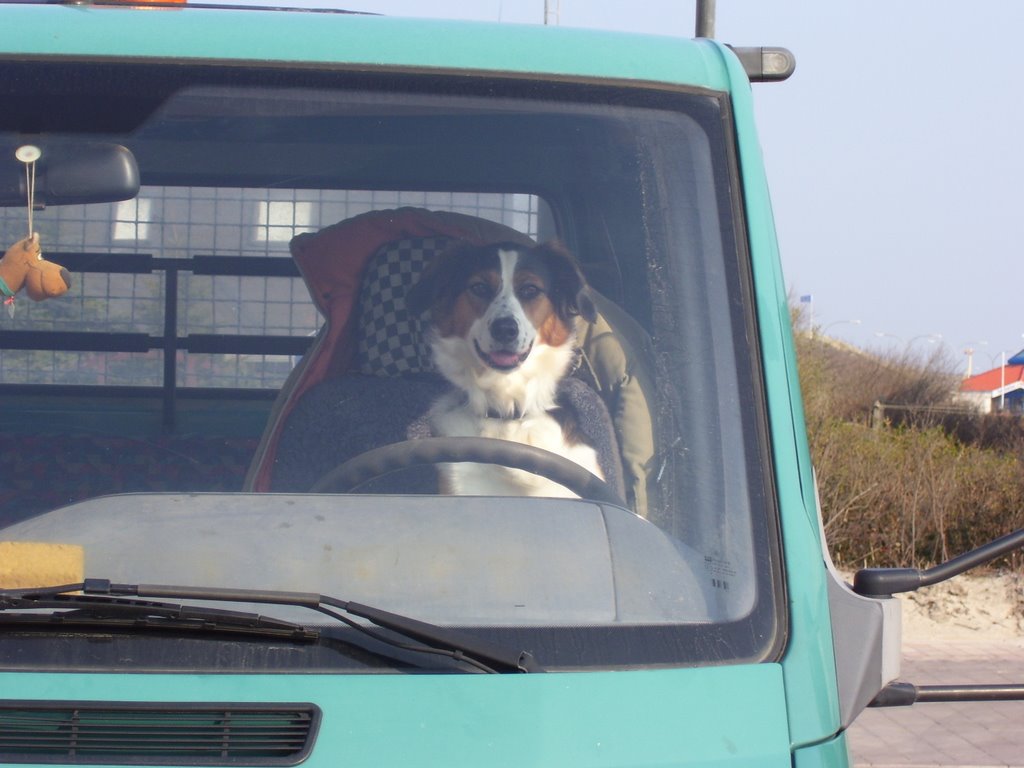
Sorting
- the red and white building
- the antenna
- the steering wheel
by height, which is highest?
the antenna

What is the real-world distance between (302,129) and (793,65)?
0.89 meters

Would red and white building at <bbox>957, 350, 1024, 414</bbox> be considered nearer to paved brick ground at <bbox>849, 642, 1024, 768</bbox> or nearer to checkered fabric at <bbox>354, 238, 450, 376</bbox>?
paved brick ground at <bbox>849, 642, 1024, 768</bbox>

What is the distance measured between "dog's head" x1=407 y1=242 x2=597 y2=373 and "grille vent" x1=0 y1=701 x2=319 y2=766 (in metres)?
0.73

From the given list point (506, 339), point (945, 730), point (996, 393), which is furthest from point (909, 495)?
point (996, 393)

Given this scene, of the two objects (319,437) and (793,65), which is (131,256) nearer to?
(319,437)

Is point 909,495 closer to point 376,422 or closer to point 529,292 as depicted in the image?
point 529,292

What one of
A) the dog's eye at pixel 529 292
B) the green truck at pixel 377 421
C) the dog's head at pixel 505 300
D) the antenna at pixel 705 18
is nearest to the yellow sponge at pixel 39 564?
the green truck at pixel 377 421

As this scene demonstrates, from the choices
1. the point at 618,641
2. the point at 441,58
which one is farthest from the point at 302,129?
the point at 618,641

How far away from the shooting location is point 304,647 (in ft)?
4.73

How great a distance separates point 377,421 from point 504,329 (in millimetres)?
280

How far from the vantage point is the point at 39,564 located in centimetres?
153

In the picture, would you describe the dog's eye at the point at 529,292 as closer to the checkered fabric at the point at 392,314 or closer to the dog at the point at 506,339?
the dog at the point at 506,339

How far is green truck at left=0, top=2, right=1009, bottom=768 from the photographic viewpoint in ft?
4.62

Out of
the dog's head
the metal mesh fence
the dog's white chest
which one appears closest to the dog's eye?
the dog's head
